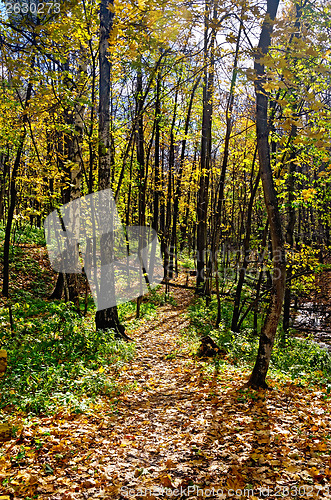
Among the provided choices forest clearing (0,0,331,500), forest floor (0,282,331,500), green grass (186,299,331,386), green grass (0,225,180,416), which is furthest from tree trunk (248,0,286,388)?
green grass (0,225,180,416)

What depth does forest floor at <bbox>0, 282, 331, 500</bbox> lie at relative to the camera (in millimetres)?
3109

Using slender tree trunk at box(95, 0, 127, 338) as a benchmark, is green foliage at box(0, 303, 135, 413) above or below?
below

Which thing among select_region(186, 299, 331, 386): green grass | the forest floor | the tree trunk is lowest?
select_region(186, 299, 331, 386): green grass

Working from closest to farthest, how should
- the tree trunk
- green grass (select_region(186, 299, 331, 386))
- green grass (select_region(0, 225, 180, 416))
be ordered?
green grass (select_region(0, 225, 180, 416)) < the tree trunk < green grass (select_region(186, 299, 331, 386))

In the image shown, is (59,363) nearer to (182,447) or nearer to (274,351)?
(182,447)

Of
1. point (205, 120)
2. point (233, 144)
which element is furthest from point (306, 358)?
point (205, 120)

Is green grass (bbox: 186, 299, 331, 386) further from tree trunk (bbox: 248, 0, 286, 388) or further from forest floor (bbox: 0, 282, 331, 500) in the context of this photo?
tree trunk (bbox: 248, 0, 286, 388)

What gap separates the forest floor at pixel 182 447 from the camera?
122 inches

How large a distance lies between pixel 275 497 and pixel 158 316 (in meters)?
9.27

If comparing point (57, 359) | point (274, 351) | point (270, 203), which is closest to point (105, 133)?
point (270, 203)

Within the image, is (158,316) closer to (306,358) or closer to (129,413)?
(306,358)

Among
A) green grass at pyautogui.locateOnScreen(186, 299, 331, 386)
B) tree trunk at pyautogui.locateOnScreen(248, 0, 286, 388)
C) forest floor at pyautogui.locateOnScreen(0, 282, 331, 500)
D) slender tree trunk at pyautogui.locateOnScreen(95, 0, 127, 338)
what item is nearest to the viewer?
forest floor at pyautogui.locateOnScreen(0, 282, 331, 500)

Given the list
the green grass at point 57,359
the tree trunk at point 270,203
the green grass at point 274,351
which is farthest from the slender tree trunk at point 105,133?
the tree trunk at point 270,203

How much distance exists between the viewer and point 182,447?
12.9 ft
